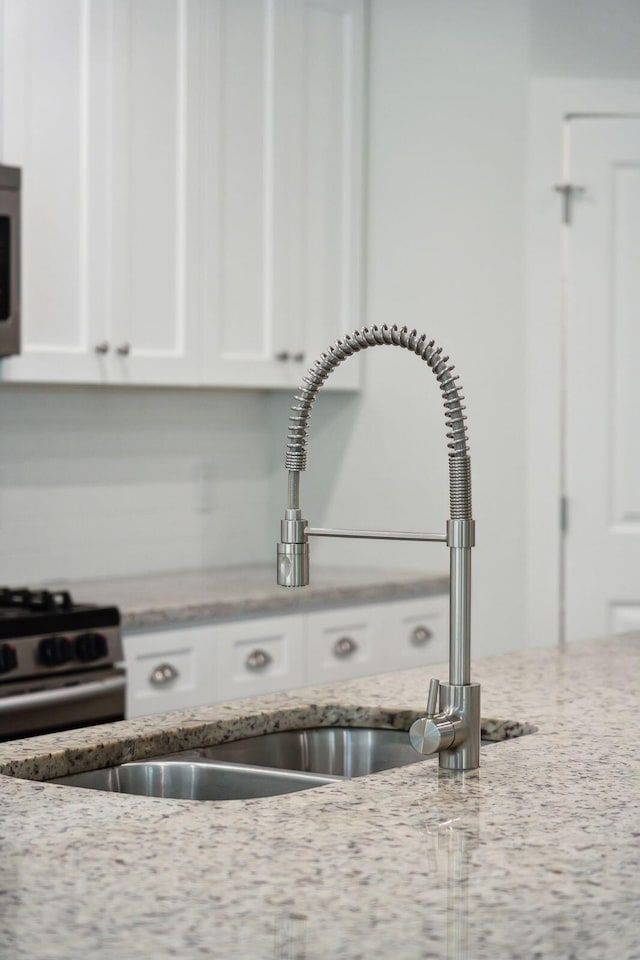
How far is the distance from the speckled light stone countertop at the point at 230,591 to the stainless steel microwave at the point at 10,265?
72 centimetres

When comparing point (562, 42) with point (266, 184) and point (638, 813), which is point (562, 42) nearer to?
point (266, 184)

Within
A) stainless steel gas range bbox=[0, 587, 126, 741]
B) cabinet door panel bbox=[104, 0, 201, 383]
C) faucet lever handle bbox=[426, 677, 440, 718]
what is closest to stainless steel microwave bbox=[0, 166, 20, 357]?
cabinet door panel bbox=[104, 0, 201, 383]

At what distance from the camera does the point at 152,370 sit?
3.74m

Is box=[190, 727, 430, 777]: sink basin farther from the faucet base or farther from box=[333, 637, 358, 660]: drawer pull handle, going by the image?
box=[333, 637, 358, 660]: drawer pull handle

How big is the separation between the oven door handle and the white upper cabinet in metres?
0.82

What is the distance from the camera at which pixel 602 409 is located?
13.9 feet

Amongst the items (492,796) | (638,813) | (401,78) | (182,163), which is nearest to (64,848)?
(492,796)

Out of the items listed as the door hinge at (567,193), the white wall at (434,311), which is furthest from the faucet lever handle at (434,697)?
the door hinge at (567,193)

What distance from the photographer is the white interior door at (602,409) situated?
4230 mm

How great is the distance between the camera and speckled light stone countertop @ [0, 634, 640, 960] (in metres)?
0.99

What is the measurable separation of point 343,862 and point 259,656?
2.47m

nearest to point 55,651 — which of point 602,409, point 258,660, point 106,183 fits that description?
point 258,660

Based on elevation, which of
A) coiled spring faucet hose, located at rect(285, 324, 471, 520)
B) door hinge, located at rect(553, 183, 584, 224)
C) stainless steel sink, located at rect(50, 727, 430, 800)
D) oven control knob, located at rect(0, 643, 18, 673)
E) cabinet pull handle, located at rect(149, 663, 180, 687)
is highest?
door hinge, located at rect(553, 183, 584, 224)

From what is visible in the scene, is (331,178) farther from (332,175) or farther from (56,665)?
(56,665)
